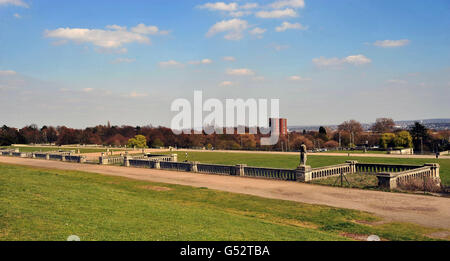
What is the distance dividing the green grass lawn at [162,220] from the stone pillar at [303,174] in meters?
8.33

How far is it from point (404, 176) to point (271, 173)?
10426 millimetres

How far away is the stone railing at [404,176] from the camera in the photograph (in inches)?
923

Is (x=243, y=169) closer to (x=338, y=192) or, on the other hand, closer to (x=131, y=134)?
(x=338, y=192)

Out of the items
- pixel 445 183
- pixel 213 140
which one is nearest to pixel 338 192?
pixel 445 183

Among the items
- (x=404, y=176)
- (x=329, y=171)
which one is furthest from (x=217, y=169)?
(x=404, y=176)

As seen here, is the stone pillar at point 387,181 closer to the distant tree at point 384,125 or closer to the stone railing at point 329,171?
the stone railing at point 329,171

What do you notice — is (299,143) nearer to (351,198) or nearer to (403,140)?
(403,140)

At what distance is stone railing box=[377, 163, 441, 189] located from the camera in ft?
76.9

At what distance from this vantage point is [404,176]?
25.4 m

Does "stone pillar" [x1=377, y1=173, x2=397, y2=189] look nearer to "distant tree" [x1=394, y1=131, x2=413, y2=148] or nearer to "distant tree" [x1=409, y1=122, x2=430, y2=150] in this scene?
"distant tree" [x1=394, y1=131, x2=413, y2=148]
